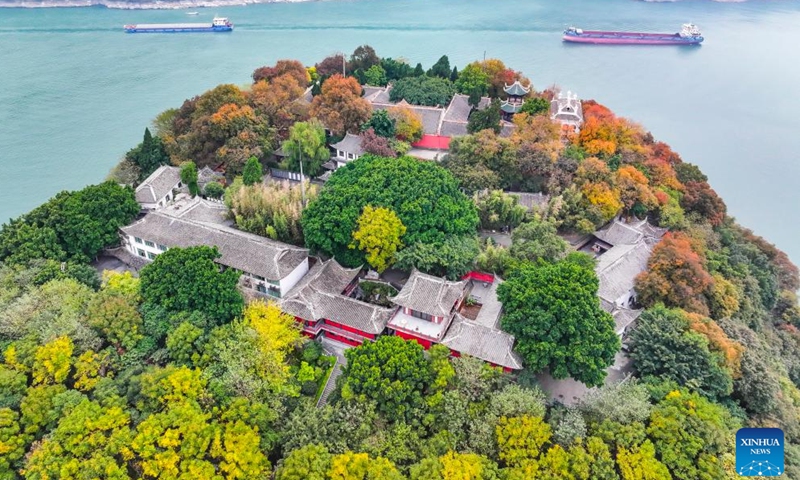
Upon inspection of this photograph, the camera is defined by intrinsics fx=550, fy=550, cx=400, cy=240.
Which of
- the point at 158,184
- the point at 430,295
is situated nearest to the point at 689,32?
the point at 430,295

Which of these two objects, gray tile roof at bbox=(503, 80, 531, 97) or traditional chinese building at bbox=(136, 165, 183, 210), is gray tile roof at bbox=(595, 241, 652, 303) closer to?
gray tile roof at bbox=(503, 80, 531, 97)

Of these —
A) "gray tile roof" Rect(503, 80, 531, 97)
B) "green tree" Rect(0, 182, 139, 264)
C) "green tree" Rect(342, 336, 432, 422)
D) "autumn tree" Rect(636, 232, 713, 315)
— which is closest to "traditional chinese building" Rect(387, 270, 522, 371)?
"green tree" Rect(342, 336, 432, 422)

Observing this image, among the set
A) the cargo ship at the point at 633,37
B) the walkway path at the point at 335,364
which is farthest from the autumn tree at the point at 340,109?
the cargo ship at the point at 633,37

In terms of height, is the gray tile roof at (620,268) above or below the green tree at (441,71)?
below

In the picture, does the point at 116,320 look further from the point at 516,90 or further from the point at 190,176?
the point at 516,90

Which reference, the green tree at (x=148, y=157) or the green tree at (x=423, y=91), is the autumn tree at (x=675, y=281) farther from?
the green tree at (x=148, y=157)
